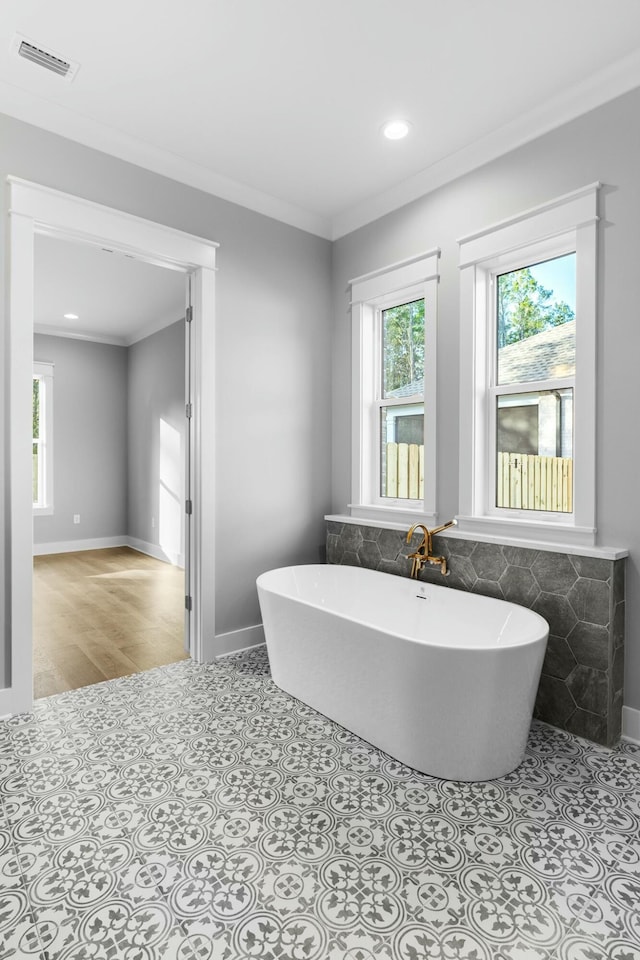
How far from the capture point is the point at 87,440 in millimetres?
6934

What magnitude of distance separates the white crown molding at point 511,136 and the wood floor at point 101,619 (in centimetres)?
309

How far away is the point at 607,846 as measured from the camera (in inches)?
65.9

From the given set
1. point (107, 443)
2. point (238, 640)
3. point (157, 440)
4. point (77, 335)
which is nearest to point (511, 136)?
point (238, 640)

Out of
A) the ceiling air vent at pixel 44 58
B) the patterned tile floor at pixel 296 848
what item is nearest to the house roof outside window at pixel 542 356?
the patterned tile floor at pixel 296 848

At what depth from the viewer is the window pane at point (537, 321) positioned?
2.60 m

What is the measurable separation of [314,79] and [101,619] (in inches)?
145

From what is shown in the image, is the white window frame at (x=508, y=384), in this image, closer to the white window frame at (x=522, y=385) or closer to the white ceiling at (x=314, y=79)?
the white window frame at (x=522, y=385)

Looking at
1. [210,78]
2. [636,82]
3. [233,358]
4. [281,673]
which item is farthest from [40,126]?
[281,673]

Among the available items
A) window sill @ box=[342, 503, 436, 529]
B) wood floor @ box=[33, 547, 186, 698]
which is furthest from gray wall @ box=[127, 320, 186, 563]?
window sill @ box=[342, 503, 436, 529]

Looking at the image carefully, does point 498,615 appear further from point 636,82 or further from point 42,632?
point 42,632

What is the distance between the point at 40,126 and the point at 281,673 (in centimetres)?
292

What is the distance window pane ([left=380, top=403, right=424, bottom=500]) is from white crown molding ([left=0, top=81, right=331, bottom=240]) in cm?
141

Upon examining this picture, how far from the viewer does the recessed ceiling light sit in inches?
104

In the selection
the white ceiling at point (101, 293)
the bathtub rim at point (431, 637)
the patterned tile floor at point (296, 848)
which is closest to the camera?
the patterned tile floor at point (296, 848)
